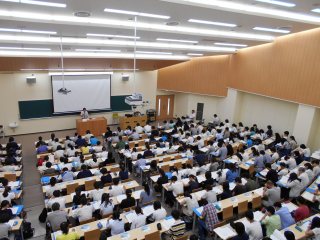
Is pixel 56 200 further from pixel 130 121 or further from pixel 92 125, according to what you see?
pixel 130 121

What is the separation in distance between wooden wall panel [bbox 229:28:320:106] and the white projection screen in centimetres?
941

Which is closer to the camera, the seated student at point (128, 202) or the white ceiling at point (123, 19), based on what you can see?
the white ceiling at point (123, 19)

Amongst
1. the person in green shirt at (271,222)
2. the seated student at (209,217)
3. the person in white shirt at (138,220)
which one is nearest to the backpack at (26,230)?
the person in white shirt at (138,220)

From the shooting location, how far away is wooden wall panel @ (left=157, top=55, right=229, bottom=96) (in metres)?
17.7

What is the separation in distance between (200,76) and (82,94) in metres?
8.65

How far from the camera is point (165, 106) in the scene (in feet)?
72.7

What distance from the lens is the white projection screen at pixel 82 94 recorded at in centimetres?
1661

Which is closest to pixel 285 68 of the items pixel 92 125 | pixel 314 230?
pixel 314 230

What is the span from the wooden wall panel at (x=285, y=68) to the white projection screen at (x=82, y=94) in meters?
9.41

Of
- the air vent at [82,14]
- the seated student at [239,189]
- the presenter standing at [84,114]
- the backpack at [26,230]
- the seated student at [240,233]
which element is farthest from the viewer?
the presenter standing at [84,114]

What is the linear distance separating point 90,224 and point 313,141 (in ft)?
38.1

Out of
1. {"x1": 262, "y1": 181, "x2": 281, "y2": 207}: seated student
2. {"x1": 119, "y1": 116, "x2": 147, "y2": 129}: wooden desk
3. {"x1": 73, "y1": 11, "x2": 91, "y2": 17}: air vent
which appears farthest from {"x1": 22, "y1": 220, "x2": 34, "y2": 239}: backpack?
{"x1": 119, "y1": 116, "x2": 147, "y2": 129}: wooden desk

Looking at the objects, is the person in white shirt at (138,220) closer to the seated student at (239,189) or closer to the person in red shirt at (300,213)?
the seated student at (239,189)

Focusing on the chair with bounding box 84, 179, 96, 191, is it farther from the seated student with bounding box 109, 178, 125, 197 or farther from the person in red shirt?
the person in red shirt
